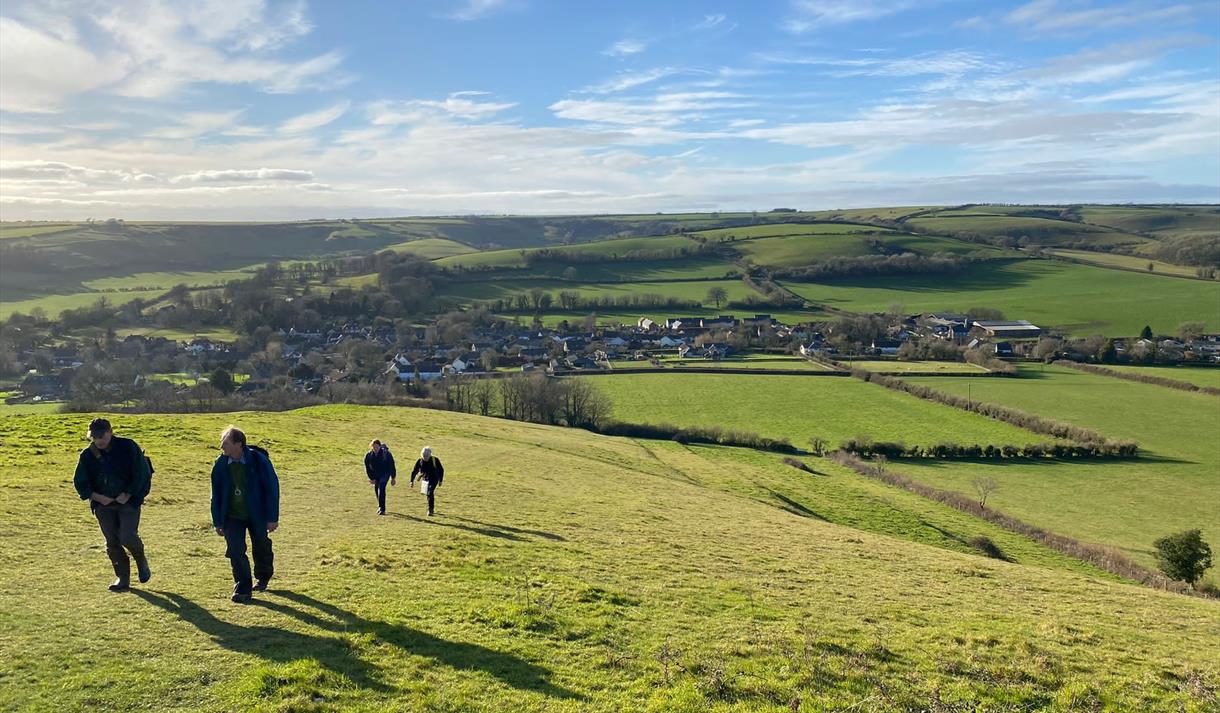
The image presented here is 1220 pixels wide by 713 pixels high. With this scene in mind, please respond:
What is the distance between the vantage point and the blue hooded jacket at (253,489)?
1130 cm

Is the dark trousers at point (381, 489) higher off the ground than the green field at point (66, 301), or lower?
lower

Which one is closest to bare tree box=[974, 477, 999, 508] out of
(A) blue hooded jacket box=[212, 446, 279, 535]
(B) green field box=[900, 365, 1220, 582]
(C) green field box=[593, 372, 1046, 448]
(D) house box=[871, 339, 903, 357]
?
(B) green field box=[900, 365, 1220, 582]

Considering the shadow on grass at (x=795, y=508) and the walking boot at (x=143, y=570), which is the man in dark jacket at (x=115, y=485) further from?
the shadow on grass at (x=795, y=508)

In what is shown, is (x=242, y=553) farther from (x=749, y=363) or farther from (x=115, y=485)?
(x=749, y=363)

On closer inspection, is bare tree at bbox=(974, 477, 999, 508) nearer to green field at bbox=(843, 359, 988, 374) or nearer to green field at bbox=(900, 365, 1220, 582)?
green field at bbox=(900, 365, 1220, 582)

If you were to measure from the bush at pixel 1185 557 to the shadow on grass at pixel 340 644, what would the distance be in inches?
1409

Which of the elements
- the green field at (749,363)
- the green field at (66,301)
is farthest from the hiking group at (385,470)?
the green field at (66,301)

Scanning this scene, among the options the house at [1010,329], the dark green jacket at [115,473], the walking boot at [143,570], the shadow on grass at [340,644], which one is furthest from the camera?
the house at [1010,329]

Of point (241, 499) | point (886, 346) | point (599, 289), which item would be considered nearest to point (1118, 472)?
point (886, 346)

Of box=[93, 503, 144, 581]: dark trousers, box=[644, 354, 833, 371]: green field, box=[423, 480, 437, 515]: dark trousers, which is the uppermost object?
box=[93, 503, 144, 581]: dark trousers

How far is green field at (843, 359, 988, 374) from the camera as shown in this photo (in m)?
95.4

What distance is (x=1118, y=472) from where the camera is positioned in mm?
55344

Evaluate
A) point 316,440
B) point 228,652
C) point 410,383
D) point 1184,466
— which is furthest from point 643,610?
point 410,383

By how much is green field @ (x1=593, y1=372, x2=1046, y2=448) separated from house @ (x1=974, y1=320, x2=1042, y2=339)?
159ft
